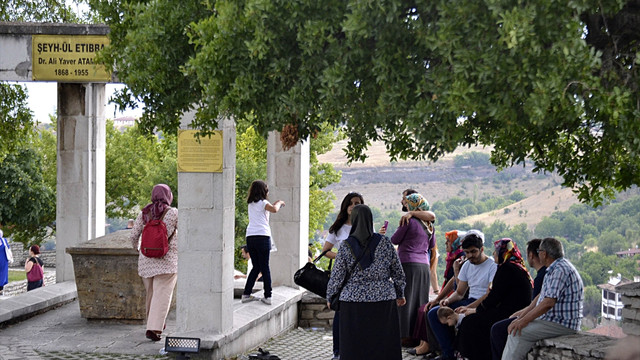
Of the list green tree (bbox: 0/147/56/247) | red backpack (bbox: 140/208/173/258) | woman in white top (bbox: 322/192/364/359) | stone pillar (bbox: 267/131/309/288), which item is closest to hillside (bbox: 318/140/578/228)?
green tree (bbox: 0/147/56/247)

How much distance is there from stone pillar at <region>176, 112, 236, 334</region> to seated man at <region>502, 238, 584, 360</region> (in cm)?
303

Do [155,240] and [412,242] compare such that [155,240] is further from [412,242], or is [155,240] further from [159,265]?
[412,242]

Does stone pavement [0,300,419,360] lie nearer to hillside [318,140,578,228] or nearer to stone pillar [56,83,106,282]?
stone pillar [56,83,106,282]

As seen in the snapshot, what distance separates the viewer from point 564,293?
818 centimetres

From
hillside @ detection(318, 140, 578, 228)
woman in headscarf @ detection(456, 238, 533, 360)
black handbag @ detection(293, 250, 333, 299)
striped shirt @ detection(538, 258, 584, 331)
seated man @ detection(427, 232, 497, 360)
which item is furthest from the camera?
hillside @ detection(318, 140, 578, 228)

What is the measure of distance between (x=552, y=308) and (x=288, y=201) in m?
5.42

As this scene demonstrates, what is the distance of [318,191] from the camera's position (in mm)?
46500

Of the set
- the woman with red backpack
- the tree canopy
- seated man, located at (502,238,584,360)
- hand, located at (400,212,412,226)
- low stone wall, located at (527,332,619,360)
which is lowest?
the woman with red backpack

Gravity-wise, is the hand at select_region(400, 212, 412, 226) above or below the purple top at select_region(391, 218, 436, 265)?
above

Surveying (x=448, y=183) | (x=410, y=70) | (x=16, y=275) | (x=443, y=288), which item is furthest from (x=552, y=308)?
(x=448, y=183)

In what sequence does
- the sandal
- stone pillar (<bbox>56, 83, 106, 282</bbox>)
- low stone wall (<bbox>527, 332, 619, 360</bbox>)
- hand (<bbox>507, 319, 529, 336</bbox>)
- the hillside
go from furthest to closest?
1. the hillside
2. stone pillar (<bbox>56, 83, 106, 282</bbox>)
3. the sandal
4. hand (<bbox>507, 319, 529, 336</bbox>)
5. low stone wall (<bbox>527, 332, 619, 360</bbox>)

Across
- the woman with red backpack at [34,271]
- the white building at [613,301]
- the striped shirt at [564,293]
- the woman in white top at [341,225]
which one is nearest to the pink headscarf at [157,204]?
the woman in white top at [341,225]

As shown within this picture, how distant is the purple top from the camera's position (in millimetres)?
10758

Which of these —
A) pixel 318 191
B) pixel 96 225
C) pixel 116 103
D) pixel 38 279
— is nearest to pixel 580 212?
pixel 318 191
